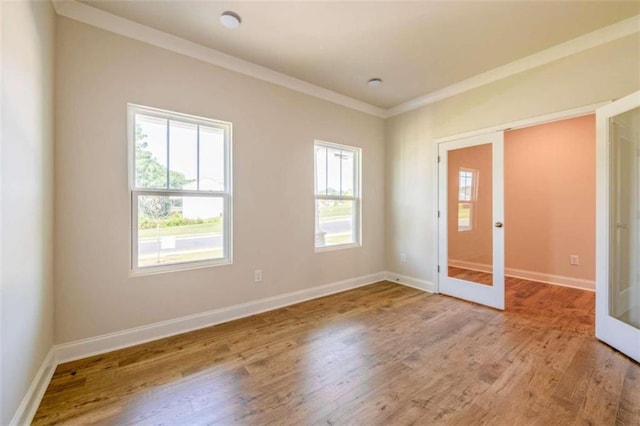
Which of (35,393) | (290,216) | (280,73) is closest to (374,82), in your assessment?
(280,73)

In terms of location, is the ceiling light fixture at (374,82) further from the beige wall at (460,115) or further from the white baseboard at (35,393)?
the white baseboard at (35,393)

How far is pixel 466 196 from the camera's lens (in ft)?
11.6

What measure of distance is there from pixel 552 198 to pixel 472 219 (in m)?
1.70

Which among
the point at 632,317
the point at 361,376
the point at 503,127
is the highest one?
the point at 503,127

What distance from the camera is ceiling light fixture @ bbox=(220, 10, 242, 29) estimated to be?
87.6 inches

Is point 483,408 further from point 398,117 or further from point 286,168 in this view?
point 398,117

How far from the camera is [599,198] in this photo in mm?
2418

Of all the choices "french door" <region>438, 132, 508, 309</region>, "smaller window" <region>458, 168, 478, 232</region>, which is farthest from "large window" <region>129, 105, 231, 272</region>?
"smaller window" <region>458, 168, 478, 232</region>

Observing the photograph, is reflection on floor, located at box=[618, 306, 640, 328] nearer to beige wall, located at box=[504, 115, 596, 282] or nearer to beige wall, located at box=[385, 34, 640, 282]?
beige wall, located at box=[385, 34, 640, 282]

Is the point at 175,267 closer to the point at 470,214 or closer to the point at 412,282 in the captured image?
the point at 412,282

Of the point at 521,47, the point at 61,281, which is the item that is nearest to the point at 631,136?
the point at 521,47

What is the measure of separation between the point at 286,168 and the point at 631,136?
3181 millimetres

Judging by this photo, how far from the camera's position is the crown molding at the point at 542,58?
2.36 meters

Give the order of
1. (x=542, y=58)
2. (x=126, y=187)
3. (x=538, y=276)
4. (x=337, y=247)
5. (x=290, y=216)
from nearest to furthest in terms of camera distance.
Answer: (x=126, y=187) < (x=542, y=58) < (x=290, y=216) < (x=337, y=247) < (x=538, y=276)
